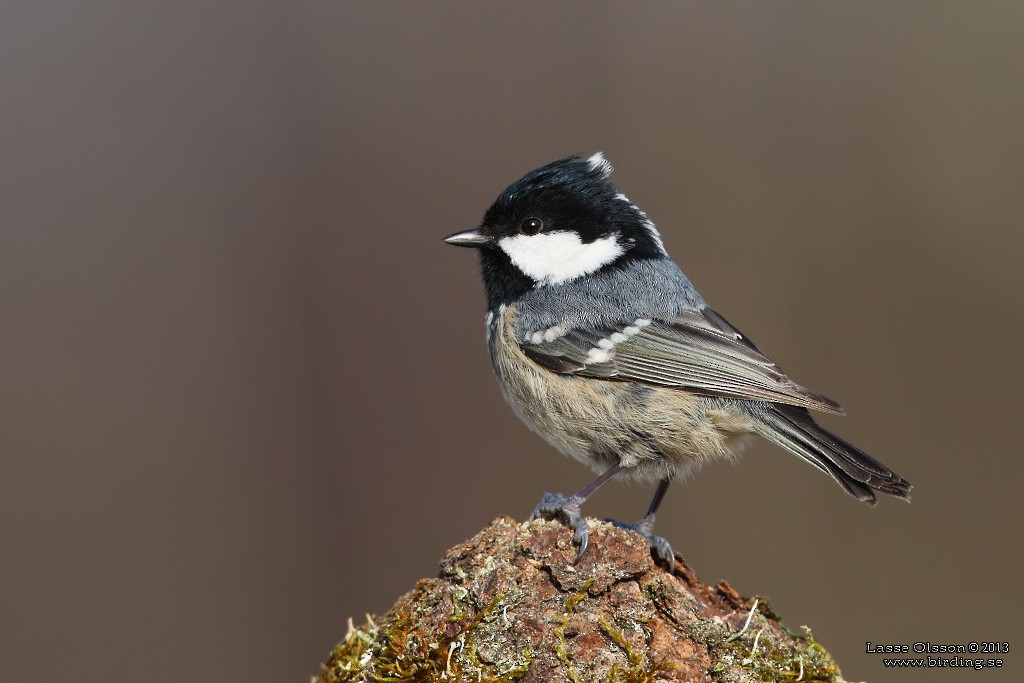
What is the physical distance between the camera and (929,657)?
8.82 feet

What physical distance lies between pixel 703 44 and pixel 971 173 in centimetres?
170

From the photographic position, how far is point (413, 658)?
1.74 meters

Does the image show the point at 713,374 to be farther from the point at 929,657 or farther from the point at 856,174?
the point at 856,174

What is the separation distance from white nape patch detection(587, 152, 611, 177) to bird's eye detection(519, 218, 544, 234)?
27cm

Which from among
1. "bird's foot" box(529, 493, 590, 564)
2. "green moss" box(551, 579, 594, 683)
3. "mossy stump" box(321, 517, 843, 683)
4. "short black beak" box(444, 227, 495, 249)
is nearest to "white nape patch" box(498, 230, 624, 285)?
"short black beak" box(444, 227, 495, 249)

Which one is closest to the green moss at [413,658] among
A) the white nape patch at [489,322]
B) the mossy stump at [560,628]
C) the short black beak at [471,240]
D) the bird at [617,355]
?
the mossy stump at [560,628]

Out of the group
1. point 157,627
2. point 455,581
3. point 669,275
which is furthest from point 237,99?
point 455,581

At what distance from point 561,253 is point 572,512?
1279 millimetres

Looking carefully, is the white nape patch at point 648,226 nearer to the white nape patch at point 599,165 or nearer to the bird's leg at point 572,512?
the white nape patch at point 599,165

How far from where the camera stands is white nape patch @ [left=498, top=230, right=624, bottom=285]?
310cm

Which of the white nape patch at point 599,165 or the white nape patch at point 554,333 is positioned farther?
the white nape patch at point 599,165

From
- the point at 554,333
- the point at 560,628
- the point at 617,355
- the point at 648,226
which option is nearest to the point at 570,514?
the point at 560,628

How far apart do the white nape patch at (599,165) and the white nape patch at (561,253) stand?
233mm

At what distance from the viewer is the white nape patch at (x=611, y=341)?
110 inches
